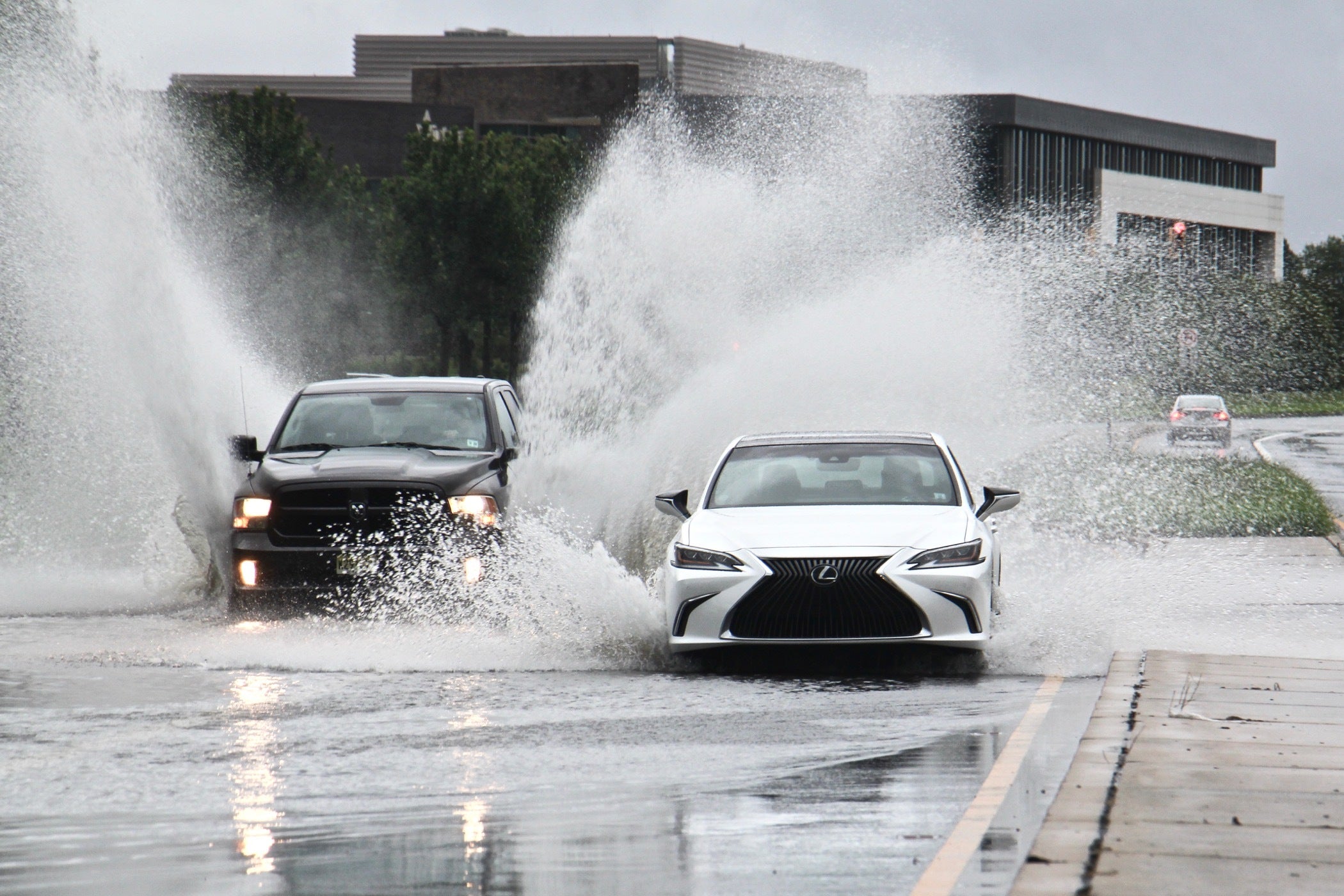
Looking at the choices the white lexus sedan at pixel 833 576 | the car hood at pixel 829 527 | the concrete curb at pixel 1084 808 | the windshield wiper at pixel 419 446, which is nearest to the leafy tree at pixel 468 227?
the windshield wiper at pixel 419 446

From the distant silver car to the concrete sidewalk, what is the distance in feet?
118

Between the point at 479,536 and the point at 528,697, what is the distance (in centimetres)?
348

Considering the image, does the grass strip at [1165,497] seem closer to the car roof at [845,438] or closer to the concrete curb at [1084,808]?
the car roof at [845,438]

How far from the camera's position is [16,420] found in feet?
82.7

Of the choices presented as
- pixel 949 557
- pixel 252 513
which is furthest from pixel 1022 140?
pixel 949 557

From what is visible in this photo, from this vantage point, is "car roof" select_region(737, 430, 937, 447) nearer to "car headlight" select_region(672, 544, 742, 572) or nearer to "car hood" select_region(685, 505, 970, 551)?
"car hood" select_region(685, 505, 970, 551)

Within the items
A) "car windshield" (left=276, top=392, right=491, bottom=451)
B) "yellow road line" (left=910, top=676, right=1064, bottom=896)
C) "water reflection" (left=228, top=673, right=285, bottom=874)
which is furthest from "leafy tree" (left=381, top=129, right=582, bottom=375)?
"yellow road line" (left=910, top=676, right=1064, bottom=896)

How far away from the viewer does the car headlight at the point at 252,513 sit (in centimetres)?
1346

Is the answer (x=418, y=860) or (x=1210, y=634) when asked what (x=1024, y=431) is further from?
(x=418, y=860)

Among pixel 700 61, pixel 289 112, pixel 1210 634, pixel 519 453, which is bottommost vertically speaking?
pixel 1210 634

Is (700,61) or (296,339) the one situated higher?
(700,61)

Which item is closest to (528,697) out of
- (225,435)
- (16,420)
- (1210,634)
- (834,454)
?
(834,454)

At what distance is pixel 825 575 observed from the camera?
10367 millimetres

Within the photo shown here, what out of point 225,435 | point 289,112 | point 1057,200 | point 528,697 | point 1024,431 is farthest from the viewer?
point 1057,200
